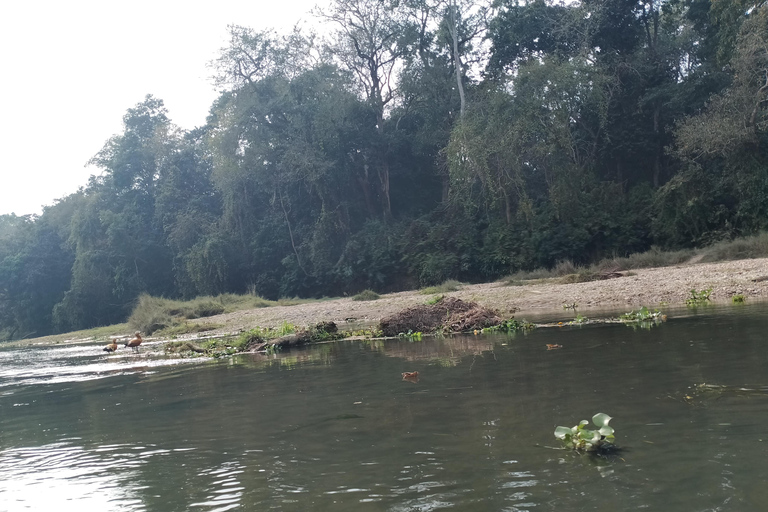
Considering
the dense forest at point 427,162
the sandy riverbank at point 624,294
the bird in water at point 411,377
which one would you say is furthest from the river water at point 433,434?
the dense forest at point 427,162

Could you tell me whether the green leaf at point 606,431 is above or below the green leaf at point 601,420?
below

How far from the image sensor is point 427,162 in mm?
42531

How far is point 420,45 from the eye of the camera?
40000mm

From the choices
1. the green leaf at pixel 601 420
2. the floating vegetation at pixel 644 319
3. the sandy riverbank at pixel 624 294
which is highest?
the sandy riverbank at pixel 624 294

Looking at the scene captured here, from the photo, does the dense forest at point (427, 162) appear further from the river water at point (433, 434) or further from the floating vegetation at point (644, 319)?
Answer: the river water at point (433, 434)

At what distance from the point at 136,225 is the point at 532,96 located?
32.7m

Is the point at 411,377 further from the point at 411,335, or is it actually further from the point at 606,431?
the point at 411,335

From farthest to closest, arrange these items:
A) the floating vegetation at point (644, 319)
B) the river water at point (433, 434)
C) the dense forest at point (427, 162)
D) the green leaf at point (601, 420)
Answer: the dense forest at point (427, 162) → the floating vegetation at point (644, 319) → the green leaf at point (601, 420) → the river water at point (433, 434)

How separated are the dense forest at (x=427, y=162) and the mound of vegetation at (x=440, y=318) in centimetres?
1791

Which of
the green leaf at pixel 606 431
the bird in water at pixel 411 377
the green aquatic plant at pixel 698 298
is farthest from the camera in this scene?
the green aquatic plant at pixel 698 298

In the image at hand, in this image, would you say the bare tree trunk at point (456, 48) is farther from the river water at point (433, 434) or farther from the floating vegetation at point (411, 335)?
the river water at point (433, 434)

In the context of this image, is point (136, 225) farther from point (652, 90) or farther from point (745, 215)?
point (745, 215)

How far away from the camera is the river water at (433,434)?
11.9 feet

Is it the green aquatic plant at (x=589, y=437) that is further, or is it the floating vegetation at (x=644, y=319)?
the floating vegetation at (x=644, y=319)
